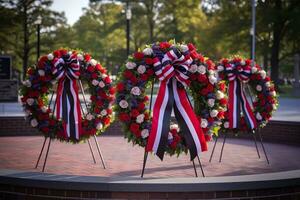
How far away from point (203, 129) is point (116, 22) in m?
53.1

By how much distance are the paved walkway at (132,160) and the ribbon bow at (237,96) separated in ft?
2.87

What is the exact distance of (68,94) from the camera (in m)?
11.7

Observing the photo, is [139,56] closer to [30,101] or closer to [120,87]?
[120,87]

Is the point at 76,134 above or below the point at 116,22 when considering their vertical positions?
below

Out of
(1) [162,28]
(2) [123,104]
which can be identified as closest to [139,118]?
(2) [123,104]

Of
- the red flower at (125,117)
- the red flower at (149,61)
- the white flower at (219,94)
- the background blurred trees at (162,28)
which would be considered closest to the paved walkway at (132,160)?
the red flower at (125,117)

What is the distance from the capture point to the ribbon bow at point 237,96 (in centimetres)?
1279

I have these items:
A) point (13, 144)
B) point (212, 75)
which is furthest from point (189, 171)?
point (13, 144)

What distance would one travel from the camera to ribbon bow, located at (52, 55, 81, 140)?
11242mm

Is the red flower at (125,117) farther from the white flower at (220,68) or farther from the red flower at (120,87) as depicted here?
the white flower at (220,68)

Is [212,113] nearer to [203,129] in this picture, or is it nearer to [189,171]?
[203,129]

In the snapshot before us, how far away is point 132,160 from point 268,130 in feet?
16.9

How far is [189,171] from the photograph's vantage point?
11.0 metres

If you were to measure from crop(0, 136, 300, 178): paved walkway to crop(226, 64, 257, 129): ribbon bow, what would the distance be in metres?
0.87
